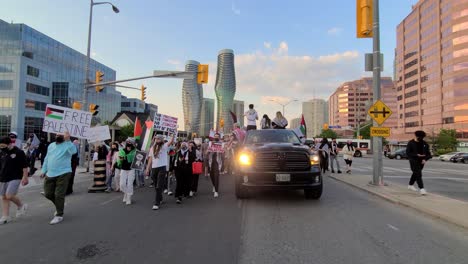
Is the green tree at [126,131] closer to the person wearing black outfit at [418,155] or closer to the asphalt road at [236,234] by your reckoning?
the asphalt road at [236,234]

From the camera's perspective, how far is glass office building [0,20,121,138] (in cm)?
5791

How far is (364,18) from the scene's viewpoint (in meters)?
11.4

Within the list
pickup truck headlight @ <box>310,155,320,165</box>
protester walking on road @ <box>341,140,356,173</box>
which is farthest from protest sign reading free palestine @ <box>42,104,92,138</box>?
protester walking on road @ <box>341,140,356,173</box>

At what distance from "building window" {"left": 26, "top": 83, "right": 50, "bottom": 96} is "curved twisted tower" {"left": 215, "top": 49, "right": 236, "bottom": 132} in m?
43.8

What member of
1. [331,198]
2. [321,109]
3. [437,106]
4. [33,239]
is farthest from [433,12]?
[33,239]

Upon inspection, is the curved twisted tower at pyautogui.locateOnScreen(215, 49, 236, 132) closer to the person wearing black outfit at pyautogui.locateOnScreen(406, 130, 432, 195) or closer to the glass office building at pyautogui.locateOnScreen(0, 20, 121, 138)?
the glass office building at pyautogui.locateOnScreen(0, 20, 121, 138)

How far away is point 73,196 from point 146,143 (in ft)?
9.79

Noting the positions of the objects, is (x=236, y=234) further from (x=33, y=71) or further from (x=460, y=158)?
(x=33, y=71)

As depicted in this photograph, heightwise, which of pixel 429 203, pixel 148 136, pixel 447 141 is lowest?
pixel 429 203

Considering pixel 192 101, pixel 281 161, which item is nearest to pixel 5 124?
pixel 192 101

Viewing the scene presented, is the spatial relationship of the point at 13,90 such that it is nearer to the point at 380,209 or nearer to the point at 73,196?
the point at 73,196

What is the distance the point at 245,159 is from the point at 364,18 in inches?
298

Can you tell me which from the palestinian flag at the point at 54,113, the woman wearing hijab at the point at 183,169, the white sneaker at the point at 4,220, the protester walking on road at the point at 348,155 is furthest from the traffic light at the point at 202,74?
the white sneaker at the point at 4,220

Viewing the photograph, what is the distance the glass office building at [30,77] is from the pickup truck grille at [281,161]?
53.9 m
